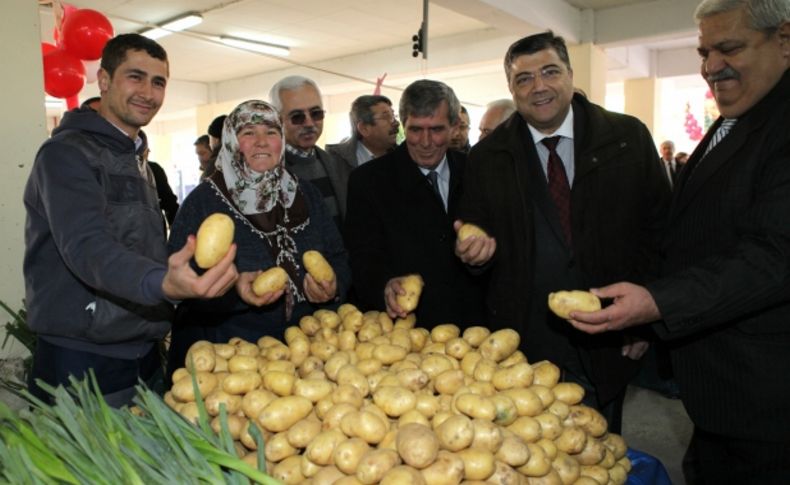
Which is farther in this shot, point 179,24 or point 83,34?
point 179,24

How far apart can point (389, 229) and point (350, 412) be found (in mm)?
1206

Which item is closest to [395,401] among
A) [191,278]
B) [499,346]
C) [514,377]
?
[514,377]

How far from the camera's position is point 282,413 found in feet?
4.17

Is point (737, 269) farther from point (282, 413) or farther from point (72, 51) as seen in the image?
point (72, 51)

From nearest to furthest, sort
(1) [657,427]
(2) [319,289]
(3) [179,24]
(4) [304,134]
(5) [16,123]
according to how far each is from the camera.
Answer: (2) [319,289] < (4) [304,134] < (5) [16,123] < (1) [657,427] < (3) [179,24]

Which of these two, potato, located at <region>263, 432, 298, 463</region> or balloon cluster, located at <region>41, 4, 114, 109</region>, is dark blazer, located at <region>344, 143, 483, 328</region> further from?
balloon cluster, located at <region>41, 4, 114, 109</region>

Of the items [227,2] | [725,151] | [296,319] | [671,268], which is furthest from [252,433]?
[227,2]

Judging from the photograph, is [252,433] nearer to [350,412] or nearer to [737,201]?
[350,412]

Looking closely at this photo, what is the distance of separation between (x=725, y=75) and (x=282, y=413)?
4.65 feet

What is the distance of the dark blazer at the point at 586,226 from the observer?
77.0 inches

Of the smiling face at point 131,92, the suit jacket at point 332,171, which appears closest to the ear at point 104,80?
the smiling face at point 131,92

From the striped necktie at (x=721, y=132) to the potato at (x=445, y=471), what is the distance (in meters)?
1.16

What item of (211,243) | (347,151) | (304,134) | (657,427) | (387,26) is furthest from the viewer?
(387,26)

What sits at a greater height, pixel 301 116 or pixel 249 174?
pixel 301 116
